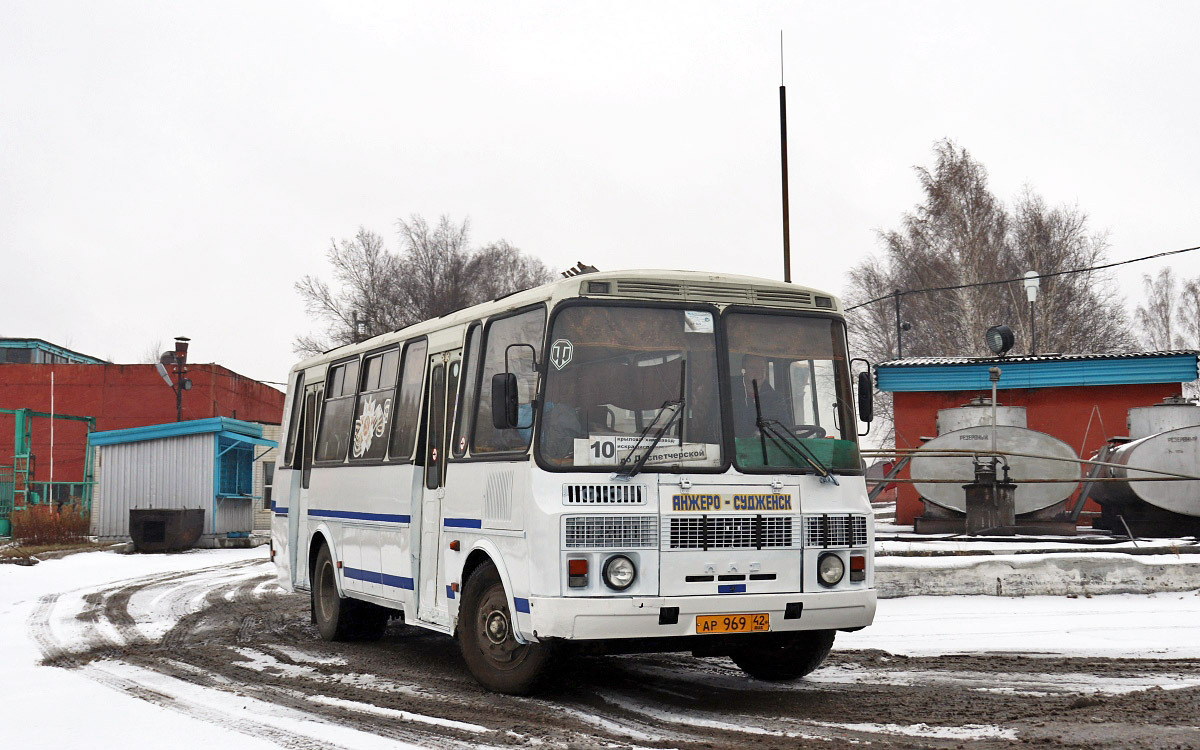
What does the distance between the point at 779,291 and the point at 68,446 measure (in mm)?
49574

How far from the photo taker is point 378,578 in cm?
1088

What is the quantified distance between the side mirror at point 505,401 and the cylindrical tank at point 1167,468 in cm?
1304

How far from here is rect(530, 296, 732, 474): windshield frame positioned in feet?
26.2

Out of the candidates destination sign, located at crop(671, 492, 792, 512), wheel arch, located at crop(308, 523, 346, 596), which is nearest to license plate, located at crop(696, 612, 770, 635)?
destination sign, located at crop(671, 492, 792, 512)

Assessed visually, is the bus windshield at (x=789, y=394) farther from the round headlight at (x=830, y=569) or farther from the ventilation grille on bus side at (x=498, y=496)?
the ventilation grille on bus side at (x=498, y=496)

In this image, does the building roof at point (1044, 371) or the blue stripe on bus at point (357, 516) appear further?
the building roof at point (1044, 371)

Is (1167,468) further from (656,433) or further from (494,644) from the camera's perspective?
(494,644)

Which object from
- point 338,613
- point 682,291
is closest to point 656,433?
point 682,291

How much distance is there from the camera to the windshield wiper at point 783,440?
8391 mm

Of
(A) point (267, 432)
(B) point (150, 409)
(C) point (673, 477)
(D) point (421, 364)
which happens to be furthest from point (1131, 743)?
(B) point (150, 409)

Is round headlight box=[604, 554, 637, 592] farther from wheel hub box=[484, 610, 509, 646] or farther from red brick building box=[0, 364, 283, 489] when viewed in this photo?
red brick building box=[0, 364, 283, 489]

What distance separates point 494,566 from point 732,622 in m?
1.76

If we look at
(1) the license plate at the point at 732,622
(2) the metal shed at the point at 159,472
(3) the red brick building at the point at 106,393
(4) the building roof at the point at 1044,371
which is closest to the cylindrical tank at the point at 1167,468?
(4) the building roof at the point at 1044,371

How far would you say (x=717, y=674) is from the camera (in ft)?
32.1
